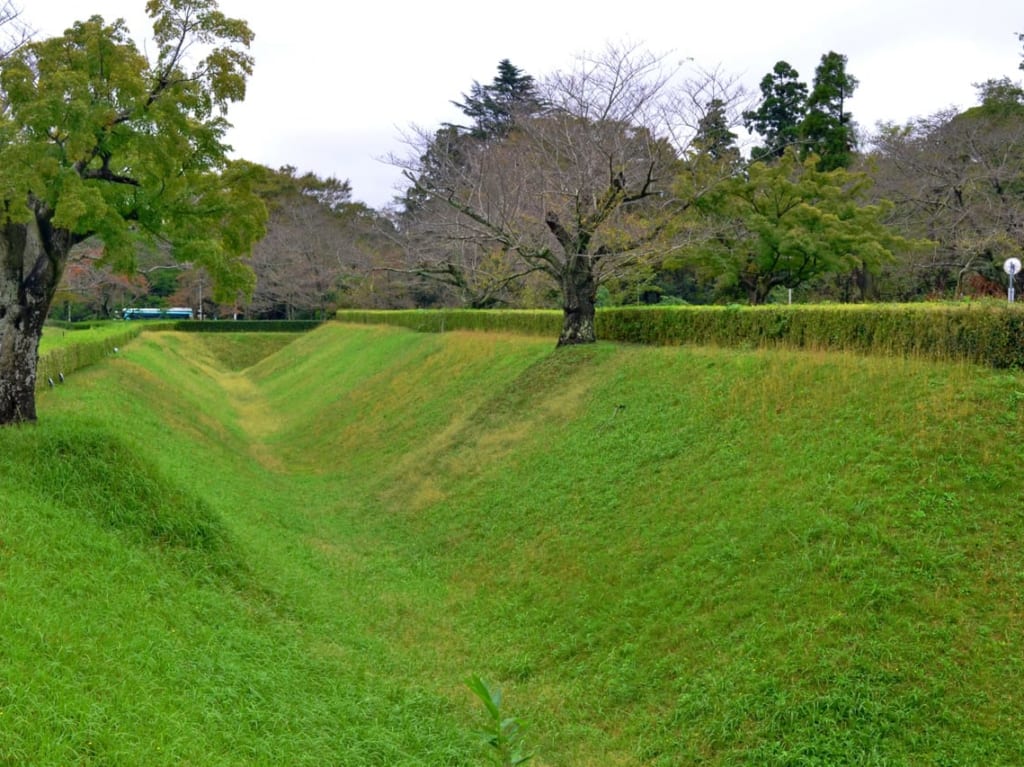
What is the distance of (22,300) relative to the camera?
931 cm

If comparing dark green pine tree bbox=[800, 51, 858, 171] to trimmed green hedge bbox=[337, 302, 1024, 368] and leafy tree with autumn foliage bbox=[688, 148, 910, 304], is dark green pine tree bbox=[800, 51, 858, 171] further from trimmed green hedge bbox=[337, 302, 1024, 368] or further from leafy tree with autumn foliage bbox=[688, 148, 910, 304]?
trimmed green hedge bbox=[337, 302, 1024, 368]

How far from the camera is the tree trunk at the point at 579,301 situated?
15727mm

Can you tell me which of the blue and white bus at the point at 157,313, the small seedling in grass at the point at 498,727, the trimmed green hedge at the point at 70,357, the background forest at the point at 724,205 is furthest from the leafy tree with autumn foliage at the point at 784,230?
the blue and white bus at the point at 157,313

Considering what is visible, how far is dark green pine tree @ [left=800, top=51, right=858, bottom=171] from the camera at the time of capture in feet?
92.6

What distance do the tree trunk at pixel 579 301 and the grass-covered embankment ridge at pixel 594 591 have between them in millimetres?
3335

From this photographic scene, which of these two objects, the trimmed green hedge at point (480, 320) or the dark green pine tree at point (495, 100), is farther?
the dark green pine tree at point (495, 100)

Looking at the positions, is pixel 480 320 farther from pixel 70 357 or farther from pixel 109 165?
pixel 109 165

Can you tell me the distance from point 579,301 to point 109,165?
8.90 metres

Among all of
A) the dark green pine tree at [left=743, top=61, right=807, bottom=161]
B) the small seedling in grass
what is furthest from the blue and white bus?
the small seedling in grass

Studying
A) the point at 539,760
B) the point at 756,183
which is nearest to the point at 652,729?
the point at 539,760

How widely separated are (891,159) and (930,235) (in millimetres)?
4529

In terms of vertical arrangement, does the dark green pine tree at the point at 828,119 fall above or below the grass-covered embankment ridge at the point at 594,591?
above

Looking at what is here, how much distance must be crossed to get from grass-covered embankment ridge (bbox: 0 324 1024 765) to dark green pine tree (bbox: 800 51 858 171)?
19240mm

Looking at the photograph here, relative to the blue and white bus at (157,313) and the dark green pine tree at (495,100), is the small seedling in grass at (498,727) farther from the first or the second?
the blue and white bus at (157,313)
